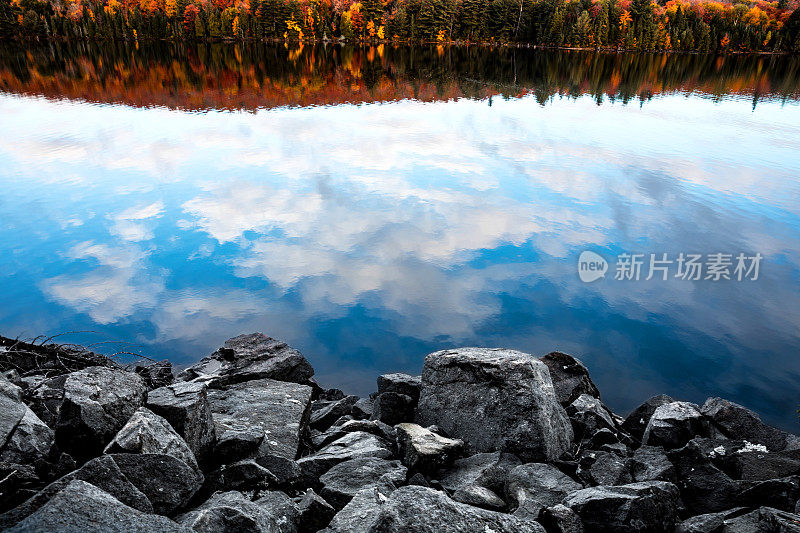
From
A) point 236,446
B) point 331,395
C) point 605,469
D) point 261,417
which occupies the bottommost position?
point 331,395

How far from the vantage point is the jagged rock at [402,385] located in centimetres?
1273

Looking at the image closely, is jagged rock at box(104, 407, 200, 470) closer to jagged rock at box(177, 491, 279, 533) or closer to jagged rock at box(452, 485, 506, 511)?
jagged rock at box(177, 491, 279, 533)

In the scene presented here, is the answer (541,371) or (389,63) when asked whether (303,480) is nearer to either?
(541,371)

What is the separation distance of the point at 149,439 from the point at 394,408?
6.04 metres

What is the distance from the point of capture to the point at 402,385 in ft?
42.3

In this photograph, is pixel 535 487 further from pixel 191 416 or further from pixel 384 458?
pixel 191 416

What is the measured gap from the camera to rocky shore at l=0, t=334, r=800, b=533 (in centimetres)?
582

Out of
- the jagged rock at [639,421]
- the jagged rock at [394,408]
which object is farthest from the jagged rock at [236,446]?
the jagged rock at [639,421]

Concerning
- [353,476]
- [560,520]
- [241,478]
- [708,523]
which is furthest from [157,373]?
[708,523]

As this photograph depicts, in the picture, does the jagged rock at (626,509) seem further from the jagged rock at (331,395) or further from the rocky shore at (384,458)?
the jagged rock at (331,395)

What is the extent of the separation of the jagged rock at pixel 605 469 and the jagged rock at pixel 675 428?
1684 mm

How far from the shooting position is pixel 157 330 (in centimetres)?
1969

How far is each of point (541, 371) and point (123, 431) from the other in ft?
26.2

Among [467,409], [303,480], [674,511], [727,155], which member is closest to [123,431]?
[303,480]
